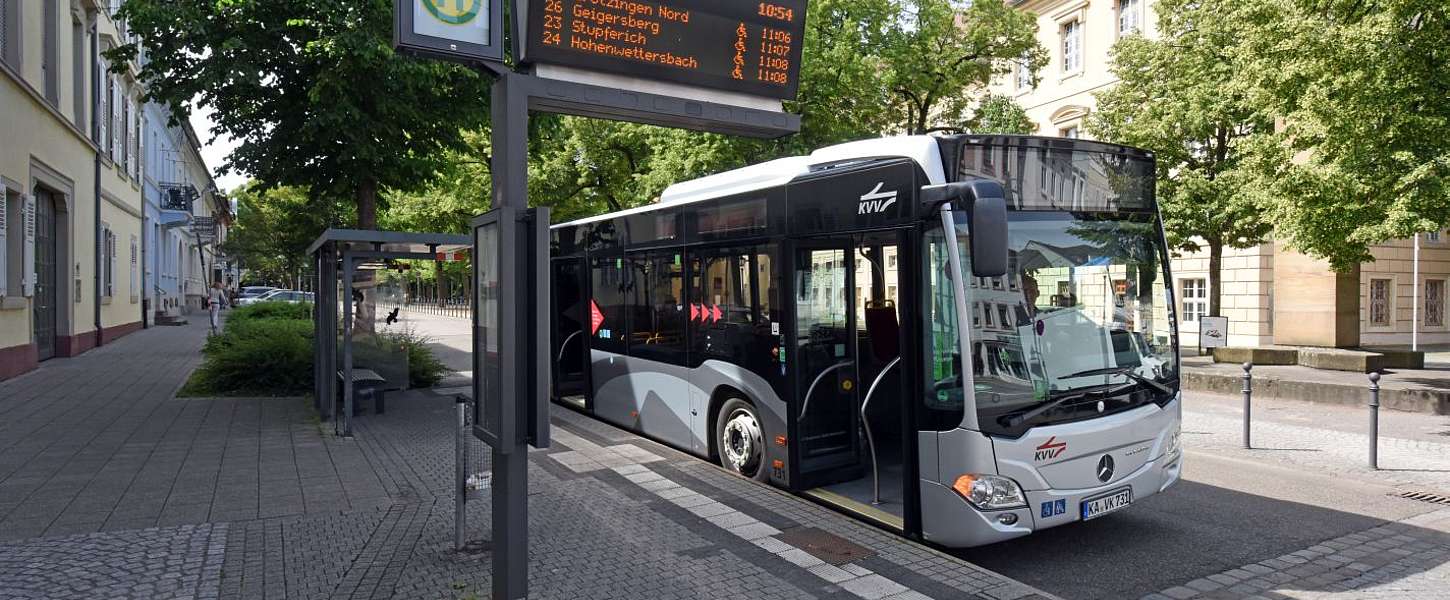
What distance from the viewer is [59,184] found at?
18047 millimetres

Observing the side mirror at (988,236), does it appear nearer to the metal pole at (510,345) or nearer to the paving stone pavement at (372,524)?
the paving stone pavement at (372,524)

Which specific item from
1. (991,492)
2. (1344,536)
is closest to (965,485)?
(991,492)

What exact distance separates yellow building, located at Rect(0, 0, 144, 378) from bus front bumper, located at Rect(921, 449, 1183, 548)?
1538 cm

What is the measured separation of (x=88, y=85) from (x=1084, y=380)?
24.0 metres

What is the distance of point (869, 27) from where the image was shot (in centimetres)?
2255

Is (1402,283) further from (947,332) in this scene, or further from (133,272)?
(133,272)

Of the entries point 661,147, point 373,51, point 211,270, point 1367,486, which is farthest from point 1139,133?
point 211,270

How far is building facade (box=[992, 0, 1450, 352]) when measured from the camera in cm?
2442

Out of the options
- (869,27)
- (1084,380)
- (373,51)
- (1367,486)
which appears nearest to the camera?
(1084,380)

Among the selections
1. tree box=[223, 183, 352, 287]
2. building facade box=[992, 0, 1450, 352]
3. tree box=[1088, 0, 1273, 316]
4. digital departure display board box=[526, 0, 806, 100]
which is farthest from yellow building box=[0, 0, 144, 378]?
building facade box=[992, 0, 1450, 352]

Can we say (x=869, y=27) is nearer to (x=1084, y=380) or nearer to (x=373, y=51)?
(x=373, y=51)

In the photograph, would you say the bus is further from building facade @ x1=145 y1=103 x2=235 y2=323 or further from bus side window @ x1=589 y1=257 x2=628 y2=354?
building facade @ x1=145 y1=103 x2=235 y2=323

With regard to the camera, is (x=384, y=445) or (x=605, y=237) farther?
(x=605, y=237)

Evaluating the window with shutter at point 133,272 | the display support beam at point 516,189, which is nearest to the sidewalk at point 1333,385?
the display support beam at point 516,189
